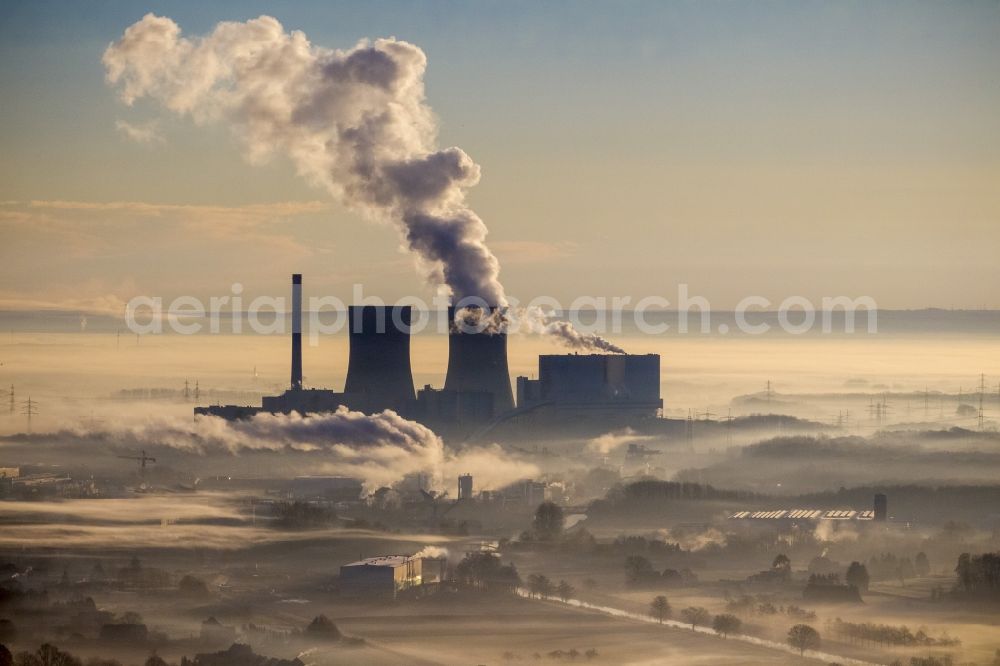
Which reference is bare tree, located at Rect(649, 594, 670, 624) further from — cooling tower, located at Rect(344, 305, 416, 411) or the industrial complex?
cooling tower, located at Rect(344, 305, 416, 411)

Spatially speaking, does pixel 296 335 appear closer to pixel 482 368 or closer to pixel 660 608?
pixel 482 368

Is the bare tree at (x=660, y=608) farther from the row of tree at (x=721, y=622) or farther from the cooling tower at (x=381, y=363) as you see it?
the cooling tower at (x=381, y=363)

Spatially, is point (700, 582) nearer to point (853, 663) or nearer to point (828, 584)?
point (828, 584)

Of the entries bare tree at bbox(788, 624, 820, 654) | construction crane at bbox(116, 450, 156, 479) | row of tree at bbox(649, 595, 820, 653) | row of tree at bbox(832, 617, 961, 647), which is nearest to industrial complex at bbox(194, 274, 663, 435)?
construction crane at bbox(116, 450, 156, 479)

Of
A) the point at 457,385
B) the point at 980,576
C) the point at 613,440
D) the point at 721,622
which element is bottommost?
the point at 721,622

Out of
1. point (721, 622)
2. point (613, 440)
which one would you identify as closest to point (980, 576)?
point (721, 622)

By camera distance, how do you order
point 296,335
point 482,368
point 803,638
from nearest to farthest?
point 803,638, point 482,368, point 296,335
